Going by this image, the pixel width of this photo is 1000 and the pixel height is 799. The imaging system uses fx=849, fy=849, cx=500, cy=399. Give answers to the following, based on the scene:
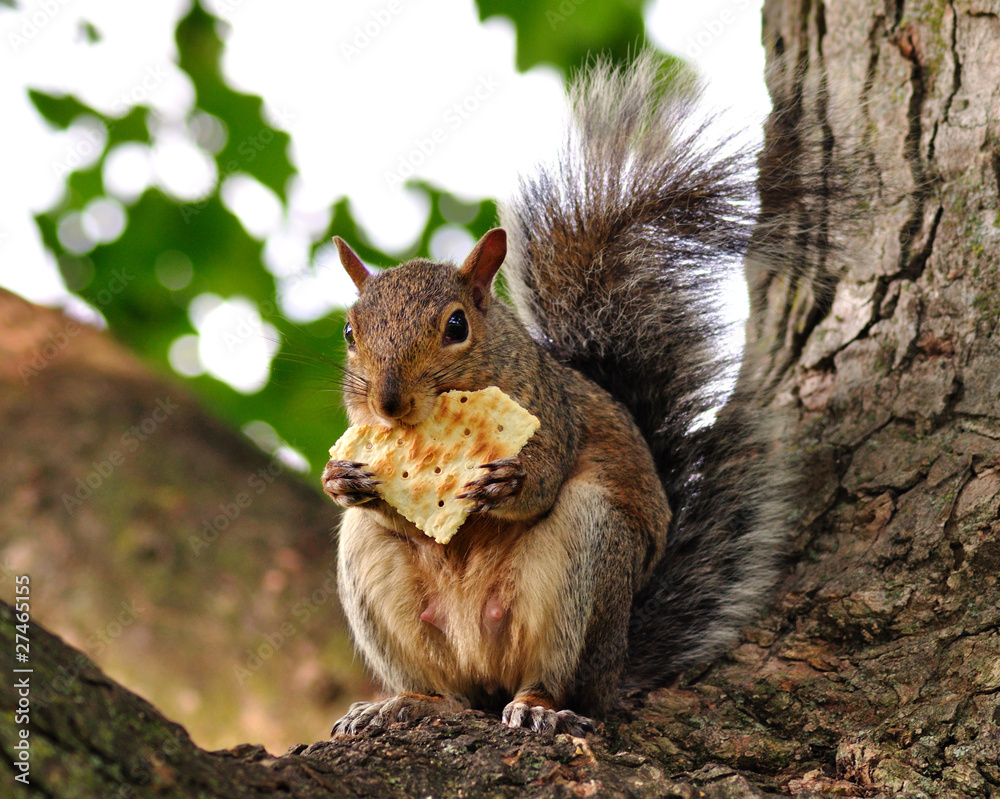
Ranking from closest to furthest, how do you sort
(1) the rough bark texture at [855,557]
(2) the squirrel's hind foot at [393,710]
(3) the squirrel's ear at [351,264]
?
(1) the rough bark texture at [855,557] → (2) the squirrel's hind foot at [393,710] → (3) the squirrel's ear at [351,264]

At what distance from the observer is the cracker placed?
1702 mm

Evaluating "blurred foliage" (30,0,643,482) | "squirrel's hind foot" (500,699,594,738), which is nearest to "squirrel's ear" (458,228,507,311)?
"squirrel's hind foot" (500,699,594,738)

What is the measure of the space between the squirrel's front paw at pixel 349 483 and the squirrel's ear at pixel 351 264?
536mm

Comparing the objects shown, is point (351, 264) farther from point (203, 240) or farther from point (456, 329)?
point (203, 240)

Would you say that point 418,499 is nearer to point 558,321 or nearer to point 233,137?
point 558,321

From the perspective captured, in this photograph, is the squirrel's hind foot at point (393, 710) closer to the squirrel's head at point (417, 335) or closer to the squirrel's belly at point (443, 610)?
the squirrel's belly at point (443, 610)

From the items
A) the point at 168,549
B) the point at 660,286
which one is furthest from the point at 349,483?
the point at 660,286

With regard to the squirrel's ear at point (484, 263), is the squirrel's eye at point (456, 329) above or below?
below

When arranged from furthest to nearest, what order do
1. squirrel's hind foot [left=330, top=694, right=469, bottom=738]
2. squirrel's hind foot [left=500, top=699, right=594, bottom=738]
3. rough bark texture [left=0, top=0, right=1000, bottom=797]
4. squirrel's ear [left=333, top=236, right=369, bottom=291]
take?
squirrel's ear [left=333, top=236, right=369, bottom=291], squirrel's hind foot [left=330, top=694, right=469, bottom=738], squirrel's hind foot [left=500, top=699, right=594, bottom=738], rough bark texture [left=0, top=0, right=1000, bottom=797]

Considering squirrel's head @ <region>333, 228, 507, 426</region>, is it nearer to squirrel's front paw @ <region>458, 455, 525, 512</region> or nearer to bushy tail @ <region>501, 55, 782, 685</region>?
squirrel's front paw @ <region>458, 455, 525, 512</region>

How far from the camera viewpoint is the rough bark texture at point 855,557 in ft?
3.91

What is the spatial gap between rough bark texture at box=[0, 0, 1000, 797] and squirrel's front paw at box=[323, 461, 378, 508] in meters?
0.48

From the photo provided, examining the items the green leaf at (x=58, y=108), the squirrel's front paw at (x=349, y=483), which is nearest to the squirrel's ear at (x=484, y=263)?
the squirrel's front paw at (x=349, y=483)

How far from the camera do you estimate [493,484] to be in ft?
5.40
